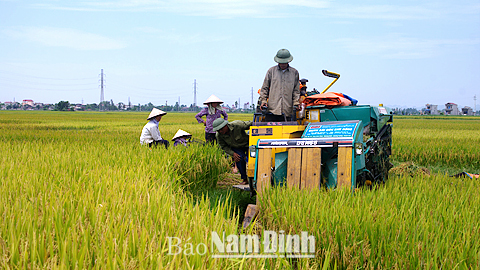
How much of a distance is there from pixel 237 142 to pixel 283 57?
174 cm

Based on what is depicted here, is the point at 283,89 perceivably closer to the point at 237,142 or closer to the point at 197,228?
the point at 237,142

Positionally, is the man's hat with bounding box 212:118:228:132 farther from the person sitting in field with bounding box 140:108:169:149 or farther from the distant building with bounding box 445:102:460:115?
the distant building with bounding box 445:102:460:115

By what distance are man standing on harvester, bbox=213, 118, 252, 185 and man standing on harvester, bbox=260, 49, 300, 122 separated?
0.69 meters

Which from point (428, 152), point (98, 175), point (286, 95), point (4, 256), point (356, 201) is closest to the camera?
point (4, 256)

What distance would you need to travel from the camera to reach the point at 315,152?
4055mm

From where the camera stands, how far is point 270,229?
3.25m

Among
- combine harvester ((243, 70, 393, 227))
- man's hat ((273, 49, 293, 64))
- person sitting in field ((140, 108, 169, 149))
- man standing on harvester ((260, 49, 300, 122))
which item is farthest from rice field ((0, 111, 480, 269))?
person sitting in field ((140, 108, 169, 149))

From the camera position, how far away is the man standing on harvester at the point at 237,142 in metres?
6.14

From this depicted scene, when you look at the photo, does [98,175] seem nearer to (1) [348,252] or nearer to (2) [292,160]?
(2) [292,160]

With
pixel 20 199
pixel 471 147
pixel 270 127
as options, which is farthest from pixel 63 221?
pixel 471 147

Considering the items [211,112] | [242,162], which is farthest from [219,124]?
[211,112]

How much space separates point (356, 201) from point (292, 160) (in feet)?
3.59

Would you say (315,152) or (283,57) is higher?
(283,57)

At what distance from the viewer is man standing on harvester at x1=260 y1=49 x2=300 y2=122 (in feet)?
18.4
